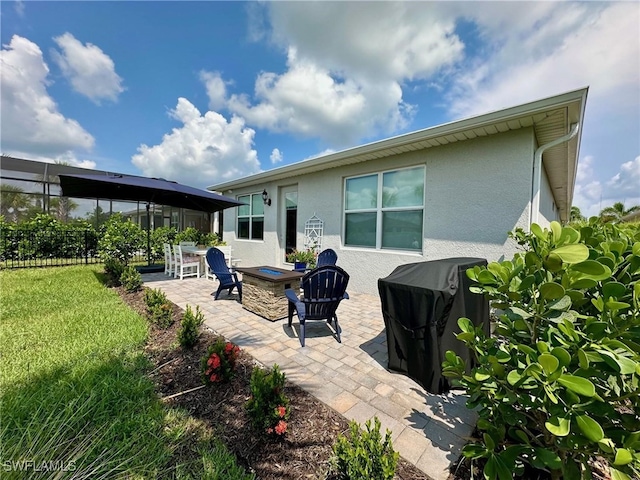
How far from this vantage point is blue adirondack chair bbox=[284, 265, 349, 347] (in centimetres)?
328

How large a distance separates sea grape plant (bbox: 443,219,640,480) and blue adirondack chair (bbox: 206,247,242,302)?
4.56 meters

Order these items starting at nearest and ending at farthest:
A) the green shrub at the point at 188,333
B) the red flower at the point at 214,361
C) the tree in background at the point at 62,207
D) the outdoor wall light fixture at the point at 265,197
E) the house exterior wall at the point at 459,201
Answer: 1. the red flower at the point at 214,361
2. the green shrub at the point at 188,333
3. the house exterior wall at the point at 459,201
4. the outdoor wall light fixture at the point at 265,197
5. the tree in background at the point at 62,207

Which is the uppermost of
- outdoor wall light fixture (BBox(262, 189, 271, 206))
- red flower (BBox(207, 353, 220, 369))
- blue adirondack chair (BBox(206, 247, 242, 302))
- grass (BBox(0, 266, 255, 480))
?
outdoor wall light fixture (BBox(262, 189, 271, 206))

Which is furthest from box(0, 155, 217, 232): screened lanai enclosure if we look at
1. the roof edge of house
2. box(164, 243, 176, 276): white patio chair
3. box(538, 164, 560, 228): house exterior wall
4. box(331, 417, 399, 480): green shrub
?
box(331, 417, 399, 480): green shrub

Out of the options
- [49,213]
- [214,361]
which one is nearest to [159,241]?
[49,213]

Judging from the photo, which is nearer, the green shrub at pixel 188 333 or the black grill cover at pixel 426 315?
the black grill cover at pixel 426 315

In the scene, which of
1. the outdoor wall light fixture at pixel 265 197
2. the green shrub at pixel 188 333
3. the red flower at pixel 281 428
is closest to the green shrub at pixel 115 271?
the outdoor wall light fixture at pixel 265 197

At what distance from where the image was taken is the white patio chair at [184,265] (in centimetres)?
733

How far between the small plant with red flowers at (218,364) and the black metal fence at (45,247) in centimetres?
1035

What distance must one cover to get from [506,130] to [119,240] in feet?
33.3

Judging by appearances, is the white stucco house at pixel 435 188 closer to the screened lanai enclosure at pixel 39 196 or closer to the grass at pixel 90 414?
the grass at pixel 90 414

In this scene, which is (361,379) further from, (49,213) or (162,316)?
(49,213)

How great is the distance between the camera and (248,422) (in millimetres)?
1958

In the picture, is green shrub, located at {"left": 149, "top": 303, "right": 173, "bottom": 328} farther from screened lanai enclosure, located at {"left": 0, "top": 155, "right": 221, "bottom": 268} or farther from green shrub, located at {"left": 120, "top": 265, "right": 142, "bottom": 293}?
screened lanai enclosure, located at {"left": 0, "top": 155, "right": 221, "bottom": 268}
